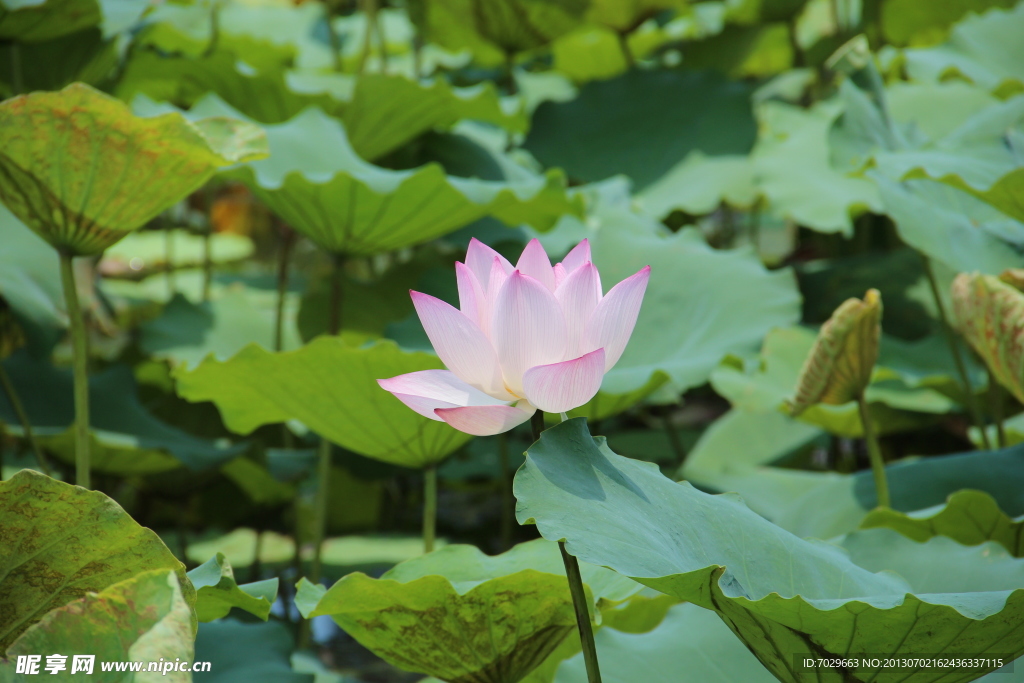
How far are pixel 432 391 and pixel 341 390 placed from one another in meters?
0.49

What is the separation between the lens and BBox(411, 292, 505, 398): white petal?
554mm

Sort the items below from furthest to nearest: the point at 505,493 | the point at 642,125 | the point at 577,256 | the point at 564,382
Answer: the point at 642,125 < the point at 505,493 < the point at 577,256 < the point at 564,382

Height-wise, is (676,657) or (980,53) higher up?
(980,53)

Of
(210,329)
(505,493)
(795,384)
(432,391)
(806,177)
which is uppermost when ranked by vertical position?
(432,391)

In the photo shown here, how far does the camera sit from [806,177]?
179 centimetres

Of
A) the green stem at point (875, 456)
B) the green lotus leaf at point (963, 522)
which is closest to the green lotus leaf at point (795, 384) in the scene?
the green stem at point (875, 456)

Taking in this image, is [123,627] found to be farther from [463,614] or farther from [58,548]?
[463,614]

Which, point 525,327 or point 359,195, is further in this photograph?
point 359,195

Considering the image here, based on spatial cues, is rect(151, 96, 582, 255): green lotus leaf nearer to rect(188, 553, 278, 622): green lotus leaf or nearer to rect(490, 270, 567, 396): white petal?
rect(188, 553, 278, 622): green lotus leaf

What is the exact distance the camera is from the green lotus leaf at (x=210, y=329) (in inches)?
67.1

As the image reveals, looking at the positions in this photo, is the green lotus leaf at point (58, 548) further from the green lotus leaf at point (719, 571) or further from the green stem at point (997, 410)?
the green stem at point (997, 410)

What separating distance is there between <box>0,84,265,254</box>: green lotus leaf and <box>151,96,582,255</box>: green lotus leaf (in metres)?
0.27

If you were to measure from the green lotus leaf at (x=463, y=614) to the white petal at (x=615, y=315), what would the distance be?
0.79 feet

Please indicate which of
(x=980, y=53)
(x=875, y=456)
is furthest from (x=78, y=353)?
(x=980, y=53)
